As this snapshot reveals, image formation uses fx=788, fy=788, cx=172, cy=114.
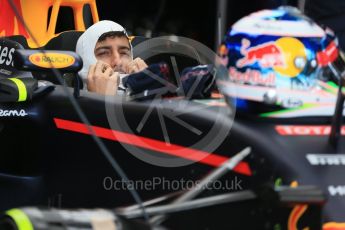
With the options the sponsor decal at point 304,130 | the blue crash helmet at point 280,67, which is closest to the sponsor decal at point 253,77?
the blue crash helmet at point 280,67

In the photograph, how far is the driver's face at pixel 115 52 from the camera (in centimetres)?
369

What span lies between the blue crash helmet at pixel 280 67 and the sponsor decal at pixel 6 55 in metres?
1.19

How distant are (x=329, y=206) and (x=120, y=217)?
0.66 m

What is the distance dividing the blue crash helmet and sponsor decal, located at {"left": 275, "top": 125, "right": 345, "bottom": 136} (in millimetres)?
50

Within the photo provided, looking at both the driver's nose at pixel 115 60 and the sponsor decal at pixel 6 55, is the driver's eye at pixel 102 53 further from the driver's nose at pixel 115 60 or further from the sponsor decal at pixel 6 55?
the sponsor decal at pixel 6 55

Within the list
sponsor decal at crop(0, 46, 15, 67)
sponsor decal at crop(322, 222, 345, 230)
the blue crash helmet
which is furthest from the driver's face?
sponsor decal at crop(322, 222, 345, 230)

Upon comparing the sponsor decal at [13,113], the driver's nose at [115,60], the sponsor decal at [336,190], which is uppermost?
the driver's nose at [115,60]

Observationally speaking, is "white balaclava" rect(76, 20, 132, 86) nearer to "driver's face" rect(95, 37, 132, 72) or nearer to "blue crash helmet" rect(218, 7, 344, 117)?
"driver's face" rect(95, 37, 132, 72)

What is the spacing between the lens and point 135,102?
2.80m

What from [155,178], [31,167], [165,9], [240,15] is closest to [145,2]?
[165,9]

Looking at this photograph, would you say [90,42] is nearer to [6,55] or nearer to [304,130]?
[6,55]

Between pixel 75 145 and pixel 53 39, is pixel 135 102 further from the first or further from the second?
pixel 53 39

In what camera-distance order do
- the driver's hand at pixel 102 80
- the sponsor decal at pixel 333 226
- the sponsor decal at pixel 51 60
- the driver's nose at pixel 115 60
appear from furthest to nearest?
1. the driver's nose at pixel 115 60
2. the driver's hand at pixel 102 80
3. the sponsor decal at pixel 51 60
4. the sponsor decal at pixel 333 226

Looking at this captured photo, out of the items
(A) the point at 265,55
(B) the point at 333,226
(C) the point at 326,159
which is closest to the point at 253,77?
(A) the point at 265,55
